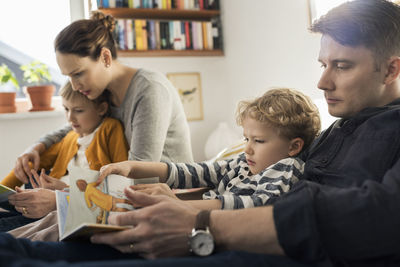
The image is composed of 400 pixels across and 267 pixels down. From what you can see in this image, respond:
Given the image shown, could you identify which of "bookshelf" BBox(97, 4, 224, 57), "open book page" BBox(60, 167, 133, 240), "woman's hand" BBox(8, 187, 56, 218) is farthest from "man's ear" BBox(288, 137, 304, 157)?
"bookshelf" BBox(97, 4, 224, 57)

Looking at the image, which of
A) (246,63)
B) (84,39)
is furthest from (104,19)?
(246,63)

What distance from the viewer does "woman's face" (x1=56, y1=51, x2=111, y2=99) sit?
1.77 metres

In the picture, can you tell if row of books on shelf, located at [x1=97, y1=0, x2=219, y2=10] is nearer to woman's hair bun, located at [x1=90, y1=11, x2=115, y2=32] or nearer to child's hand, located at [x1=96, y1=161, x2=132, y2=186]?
woman's hair bun, located at [x1=90, y1=11, x2=115, y2=32]

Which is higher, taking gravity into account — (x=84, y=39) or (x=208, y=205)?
(x=84, y=39)

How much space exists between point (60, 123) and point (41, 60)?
23.1 inches

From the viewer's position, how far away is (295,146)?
1264mm

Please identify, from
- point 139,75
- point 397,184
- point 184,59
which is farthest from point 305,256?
point 184,59

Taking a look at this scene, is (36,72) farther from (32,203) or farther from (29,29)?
(32,203)

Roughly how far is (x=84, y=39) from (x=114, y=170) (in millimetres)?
827

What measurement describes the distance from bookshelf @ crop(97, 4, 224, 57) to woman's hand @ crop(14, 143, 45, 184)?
1.52 metres

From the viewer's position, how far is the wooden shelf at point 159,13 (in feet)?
10.6

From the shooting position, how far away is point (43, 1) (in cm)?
321

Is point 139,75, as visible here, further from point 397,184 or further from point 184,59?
point 184,59

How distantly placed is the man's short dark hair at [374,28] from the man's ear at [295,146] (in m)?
0.34
